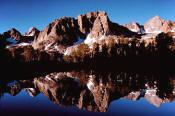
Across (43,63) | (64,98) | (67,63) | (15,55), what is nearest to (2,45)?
(15,55)

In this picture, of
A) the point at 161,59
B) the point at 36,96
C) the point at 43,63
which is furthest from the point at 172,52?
the point at 36,96

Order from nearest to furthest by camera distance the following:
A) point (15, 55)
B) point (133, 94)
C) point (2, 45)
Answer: point (133, 94)
point (2, 45)
point (15, 55)

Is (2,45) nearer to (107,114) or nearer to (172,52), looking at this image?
(107,114)

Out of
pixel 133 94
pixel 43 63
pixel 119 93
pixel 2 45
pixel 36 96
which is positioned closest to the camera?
pixel 133 94

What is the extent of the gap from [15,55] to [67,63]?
29715 mm

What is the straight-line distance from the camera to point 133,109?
1811 centimetres

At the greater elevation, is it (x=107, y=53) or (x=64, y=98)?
(x=107, y=53)

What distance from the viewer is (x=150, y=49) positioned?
105 meters

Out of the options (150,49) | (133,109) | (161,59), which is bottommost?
(133,109)

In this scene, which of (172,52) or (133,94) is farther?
(172,52)

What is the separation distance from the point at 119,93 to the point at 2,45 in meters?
58.5

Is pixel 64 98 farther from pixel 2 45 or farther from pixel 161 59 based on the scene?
pixel 161 59

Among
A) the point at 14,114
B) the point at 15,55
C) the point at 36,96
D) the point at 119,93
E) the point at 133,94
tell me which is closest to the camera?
the point at 14,114

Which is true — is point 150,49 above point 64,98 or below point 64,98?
above
